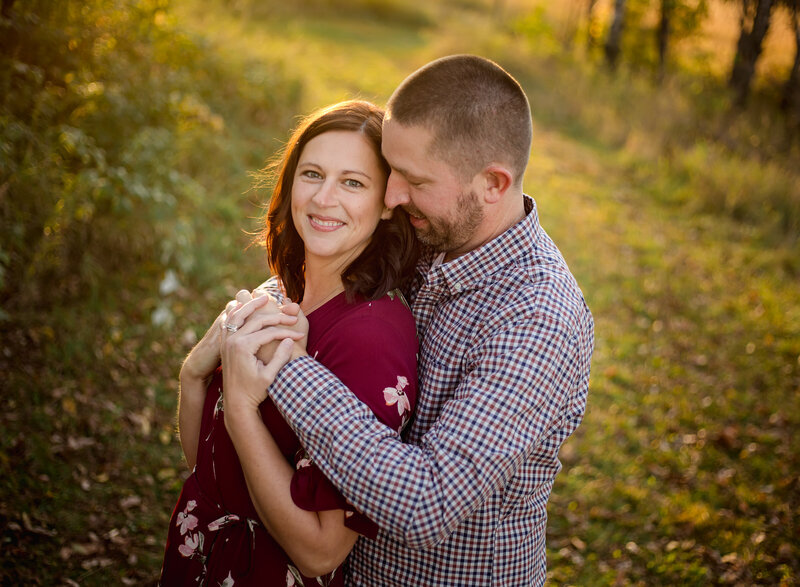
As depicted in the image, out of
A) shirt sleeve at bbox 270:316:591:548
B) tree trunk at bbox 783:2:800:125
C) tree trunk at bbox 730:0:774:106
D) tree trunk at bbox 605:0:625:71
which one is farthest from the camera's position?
tree trunk at bbox 605:0:625:71

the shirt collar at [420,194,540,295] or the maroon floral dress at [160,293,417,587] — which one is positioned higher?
the shirt collar at [420,194,540,295]

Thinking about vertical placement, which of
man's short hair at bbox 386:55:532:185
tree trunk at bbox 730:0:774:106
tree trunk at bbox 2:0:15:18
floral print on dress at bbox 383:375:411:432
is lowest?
floral print on dress at bbox 383:375:411:432

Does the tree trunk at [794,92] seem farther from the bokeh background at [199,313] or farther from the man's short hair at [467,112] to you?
the man's short hair at [467,112]

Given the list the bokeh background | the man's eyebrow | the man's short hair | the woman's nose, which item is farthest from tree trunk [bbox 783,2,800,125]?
the woman's nose

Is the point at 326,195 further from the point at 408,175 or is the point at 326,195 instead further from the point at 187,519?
the point at 187,519

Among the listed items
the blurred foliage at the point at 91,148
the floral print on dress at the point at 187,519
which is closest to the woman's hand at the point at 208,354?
the floral print on dress at the point at 187,519

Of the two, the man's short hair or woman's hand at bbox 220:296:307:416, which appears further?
the man's short hair

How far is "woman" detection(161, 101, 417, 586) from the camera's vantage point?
2010 millimetres

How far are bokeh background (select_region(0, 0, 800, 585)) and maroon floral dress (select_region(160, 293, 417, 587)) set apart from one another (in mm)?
1336

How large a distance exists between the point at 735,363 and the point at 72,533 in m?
6.30

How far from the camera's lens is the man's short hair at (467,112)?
236cm

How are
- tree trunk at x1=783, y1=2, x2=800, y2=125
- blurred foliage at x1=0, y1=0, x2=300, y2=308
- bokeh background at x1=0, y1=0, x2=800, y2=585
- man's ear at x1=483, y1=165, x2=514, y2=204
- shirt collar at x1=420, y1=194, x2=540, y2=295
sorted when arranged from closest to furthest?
shirt collar at x1=420, y1=194, x2=540, y2=295, man's ear at x1=483, y1=165, x2=514, y2=204, bokeh background at x1=0, y1=0, x2=800, y2=585, blurred foliage at x1=0, y1=0, x2=300, y2=308, tree trunk at x1=783, y1=2, x2=800, y2=125

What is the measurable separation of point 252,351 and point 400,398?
0.51 m

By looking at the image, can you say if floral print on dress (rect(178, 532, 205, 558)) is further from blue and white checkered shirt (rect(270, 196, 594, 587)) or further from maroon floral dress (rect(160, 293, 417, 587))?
blue and white checkered shirt (rect(270, 196, 594, 587))
